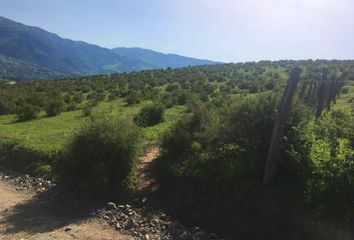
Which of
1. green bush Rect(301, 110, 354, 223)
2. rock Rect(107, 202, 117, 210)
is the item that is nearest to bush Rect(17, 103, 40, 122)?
rock Rect(107, 202, 117, 210)

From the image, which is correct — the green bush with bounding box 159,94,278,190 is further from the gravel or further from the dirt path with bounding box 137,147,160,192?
the gravel

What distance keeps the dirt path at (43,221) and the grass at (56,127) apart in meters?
2.80

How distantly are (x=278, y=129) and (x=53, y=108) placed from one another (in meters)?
23.1

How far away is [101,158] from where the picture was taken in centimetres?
1489

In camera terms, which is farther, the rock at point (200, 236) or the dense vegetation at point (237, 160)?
the rock at point (200, 236)

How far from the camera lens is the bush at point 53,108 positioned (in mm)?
30891

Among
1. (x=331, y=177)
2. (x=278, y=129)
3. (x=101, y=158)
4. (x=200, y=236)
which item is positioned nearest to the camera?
(x=331, y=177)

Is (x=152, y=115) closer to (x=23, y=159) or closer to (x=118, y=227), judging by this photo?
(x=23, y=159)

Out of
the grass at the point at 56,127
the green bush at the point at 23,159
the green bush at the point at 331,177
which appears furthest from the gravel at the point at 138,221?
the green bush at the point at 331,177

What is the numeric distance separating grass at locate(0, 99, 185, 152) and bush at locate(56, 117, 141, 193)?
3.36 ft

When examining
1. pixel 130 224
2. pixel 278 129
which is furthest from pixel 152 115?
pixel 278 129

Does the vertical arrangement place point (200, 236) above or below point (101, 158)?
below

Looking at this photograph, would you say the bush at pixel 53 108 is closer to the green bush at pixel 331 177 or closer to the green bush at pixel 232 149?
the green bush at pixel 232 149

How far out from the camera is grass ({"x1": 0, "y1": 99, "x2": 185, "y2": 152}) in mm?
19281
